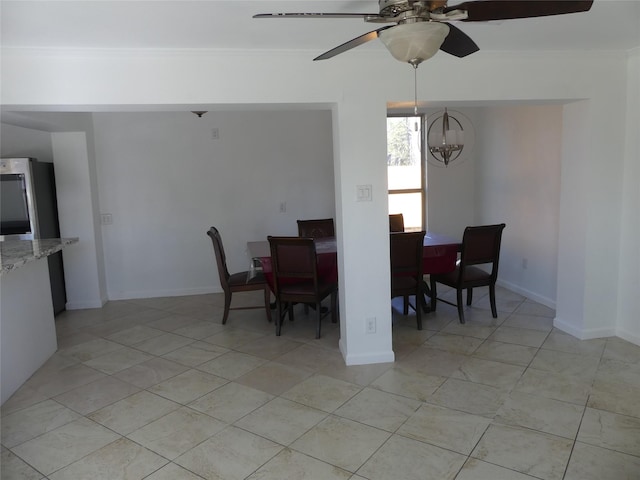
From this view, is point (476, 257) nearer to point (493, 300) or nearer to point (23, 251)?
point (493, 300)

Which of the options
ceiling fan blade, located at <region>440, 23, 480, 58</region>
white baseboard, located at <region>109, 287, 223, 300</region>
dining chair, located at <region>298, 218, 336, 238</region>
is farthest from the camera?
white baseboard, located at <region>109, 287, 223, 300</region>

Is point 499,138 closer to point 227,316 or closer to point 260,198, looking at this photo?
point 260,198

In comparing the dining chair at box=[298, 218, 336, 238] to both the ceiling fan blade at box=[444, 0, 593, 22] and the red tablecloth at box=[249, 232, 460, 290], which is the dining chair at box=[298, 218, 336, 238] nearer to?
the red tablecloth at box=[249, 232, 460, 290]

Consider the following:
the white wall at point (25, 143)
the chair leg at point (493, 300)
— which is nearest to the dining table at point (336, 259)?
the chair leg at point (493, 300)

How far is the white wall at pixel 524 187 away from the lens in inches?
176

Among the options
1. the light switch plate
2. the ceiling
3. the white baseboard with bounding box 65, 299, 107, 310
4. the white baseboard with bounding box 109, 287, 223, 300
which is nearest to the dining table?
the light switch plate

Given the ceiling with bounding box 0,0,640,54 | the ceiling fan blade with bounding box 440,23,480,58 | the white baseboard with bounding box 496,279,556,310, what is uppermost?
the ceiling with bounding box 0,0,640,54

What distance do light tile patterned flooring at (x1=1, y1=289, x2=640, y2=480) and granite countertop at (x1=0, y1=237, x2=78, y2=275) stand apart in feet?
3.12

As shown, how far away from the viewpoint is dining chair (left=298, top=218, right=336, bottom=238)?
205 inches

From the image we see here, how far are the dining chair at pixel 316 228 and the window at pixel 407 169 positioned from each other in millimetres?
1105

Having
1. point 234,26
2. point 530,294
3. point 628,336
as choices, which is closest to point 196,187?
point 234,26

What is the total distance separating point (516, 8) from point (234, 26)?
1.48 meters

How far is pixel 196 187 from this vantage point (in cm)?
551

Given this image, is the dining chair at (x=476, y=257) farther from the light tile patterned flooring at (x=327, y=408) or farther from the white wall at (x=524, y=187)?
the white wall at (x=524, y=187)
